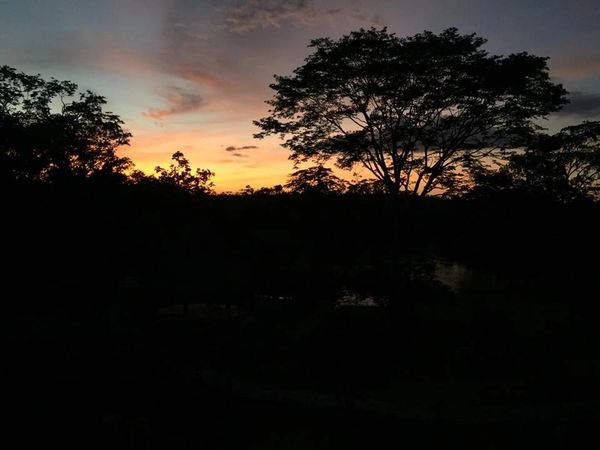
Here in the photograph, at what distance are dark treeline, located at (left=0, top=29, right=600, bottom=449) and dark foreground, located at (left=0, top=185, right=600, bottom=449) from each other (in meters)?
0.07

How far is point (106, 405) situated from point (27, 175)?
9.60 metres

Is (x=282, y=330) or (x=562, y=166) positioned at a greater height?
(x=562, y=166)

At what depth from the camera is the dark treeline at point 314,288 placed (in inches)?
421

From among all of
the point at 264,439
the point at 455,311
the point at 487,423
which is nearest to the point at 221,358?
the point at 264,439

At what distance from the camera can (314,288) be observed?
2320cm

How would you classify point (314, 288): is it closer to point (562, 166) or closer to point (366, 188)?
point (366, 188)

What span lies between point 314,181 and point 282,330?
612 cm

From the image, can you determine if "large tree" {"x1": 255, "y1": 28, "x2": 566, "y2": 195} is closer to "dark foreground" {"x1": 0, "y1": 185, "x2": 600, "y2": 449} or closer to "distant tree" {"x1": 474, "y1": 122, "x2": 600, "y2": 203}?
"dark foreground" {"x1": 0, "y1": 185, "x2": 600, "y2": 449}

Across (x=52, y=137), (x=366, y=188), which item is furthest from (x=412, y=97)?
(x=52, y=137)

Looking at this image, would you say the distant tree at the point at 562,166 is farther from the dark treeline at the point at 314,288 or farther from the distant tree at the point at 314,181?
the distant tree at the point at 314,181

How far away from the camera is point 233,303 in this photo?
25.1 m

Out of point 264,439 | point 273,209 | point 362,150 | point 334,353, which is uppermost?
point 362,150

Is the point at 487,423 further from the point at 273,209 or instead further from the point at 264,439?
the point at 273,209

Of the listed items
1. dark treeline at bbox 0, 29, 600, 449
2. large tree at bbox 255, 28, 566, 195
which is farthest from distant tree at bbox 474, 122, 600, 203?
large tree at bbox 255, 28, 566, 195
